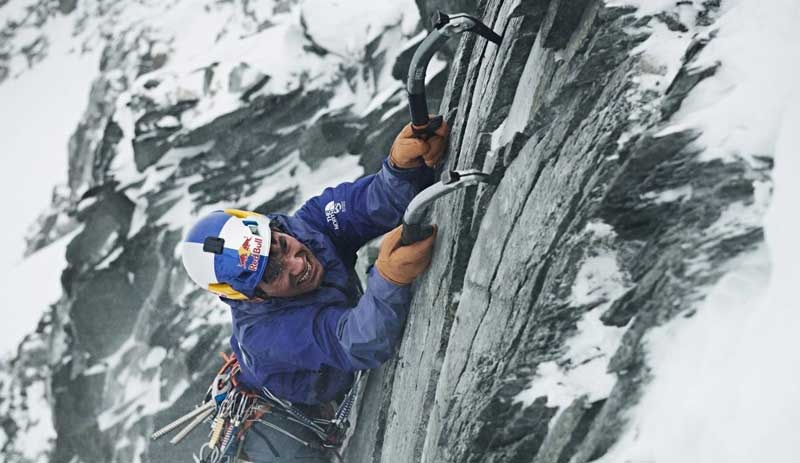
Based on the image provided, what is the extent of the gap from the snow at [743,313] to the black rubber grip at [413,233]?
1.58 m

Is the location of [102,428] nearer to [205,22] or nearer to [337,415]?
[337,415]

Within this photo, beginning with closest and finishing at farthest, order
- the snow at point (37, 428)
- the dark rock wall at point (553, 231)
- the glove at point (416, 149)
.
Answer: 1. the dark rock wall at point (553, 231)
2. the glove at point (416, 149)
3. the snow at point (37, 428)

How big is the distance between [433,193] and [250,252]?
1.48 meters

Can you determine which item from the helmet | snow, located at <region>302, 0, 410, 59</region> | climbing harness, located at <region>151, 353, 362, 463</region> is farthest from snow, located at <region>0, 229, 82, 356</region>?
the helmet

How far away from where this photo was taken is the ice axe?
3.35m

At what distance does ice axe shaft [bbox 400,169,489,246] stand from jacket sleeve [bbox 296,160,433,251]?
0.61 m

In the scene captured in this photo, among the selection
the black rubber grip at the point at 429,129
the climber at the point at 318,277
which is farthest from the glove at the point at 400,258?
the black rubber grip at the point at 429,129

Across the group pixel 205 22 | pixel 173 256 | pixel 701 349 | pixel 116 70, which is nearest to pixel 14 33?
pixel 116 70

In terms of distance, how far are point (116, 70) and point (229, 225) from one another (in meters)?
11.5

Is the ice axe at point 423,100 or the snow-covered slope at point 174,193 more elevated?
the ice axe at point 423,100

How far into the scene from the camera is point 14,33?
60.2 feet

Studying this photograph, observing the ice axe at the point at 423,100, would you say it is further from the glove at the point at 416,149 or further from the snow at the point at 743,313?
the snow at the point at 743,313

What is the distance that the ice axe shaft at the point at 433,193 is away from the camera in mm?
3342

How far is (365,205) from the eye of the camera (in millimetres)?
4773
